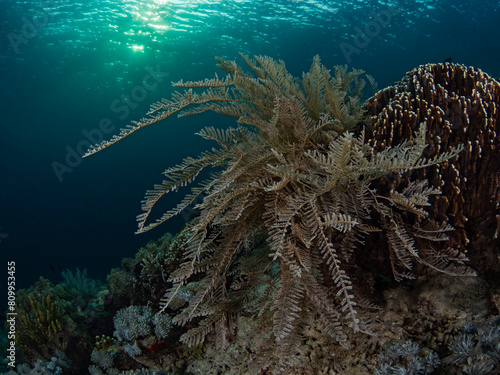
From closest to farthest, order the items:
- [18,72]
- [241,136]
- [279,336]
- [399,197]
Answer: [279,336], [399,197], [241,136], [18,72]

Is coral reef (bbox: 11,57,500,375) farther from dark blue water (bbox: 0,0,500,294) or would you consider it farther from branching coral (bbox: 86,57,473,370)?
dark blue water (bbox: 0,0,500,294)

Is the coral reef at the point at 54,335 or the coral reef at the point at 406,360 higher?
the coral reef at the point at 406,360

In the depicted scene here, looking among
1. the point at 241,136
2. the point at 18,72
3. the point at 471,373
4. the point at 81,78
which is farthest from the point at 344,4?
the point at 18,72

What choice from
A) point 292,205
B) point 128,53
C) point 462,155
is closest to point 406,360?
point 292,205

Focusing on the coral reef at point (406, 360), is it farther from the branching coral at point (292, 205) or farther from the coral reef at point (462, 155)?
the coral reef at point (462, 155)

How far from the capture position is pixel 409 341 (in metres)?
2.20

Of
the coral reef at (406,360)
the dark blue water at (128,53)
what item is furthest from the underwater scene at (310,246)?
the dark blue water at (128,53)

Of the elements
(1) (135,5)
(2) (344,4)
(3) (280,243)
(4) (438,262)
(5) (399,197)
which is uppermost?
(2) (344,4)

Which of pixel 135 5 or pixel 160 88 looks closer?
pixel 135 5

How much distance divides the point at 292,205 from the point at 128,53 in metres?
30.6

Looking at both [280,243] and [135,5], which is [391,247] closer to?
[280,243]

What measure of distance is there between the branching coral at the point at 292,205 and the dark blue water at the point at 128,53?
9.33ft

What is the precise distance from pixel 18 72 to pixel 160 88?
Result: 16146mm

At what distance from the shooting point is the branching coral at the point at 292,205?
6.93ft
